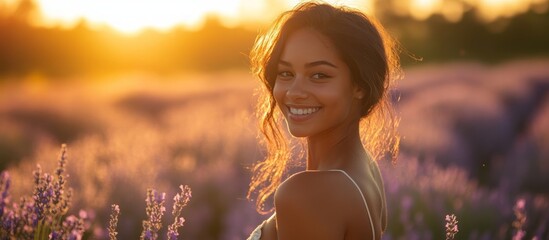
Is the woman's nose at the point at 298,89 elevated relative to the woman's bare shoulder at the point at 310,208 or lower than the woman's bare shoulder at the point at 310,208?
elevated

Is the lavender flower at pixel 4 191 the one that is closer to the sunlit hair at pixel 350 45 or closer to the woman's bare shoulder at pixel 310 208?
the sunlit hair at pixel 350 45

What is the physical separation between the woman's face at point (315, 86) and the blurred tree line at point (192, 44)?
4170 cm

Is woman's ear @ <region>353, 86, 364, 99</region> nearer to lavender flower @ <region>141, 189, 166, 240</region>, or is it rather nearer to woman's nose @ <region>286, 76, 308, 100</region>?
woman's nose @ <region>286, 76, 308, 100</region>

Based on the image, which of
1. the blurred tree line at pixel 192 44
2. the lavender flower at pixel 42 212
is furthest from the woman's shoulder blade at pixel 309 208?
the blurred tree line at pixel 192 44

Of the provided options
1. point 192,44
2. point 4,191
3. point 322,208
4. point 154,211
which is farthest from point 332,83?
point 192,44

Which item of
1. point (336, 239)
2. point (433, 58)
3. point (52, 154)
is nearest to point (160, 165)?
point (52, 154)

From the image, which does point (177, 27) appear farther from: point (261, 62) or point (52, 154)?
point (261, 62)

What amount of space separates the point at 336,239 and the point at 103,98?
13972 mm

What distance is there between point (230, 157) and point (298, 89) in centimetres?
530

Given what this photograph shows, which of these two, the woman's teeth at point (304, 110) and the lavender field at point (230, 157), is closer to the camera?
the woman's teeth at point (304, 110)

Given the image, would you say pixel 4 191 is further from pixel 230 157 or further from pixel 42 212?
pixel 230 157

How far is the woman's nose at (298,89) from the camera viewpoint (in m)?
2.59

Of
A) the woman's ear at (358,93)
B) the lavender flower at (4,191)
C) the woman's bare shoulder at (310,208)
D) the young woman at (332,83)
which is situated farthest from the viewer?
the lavender flower at (4,191)

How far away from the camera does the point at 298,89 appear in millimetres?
2596
